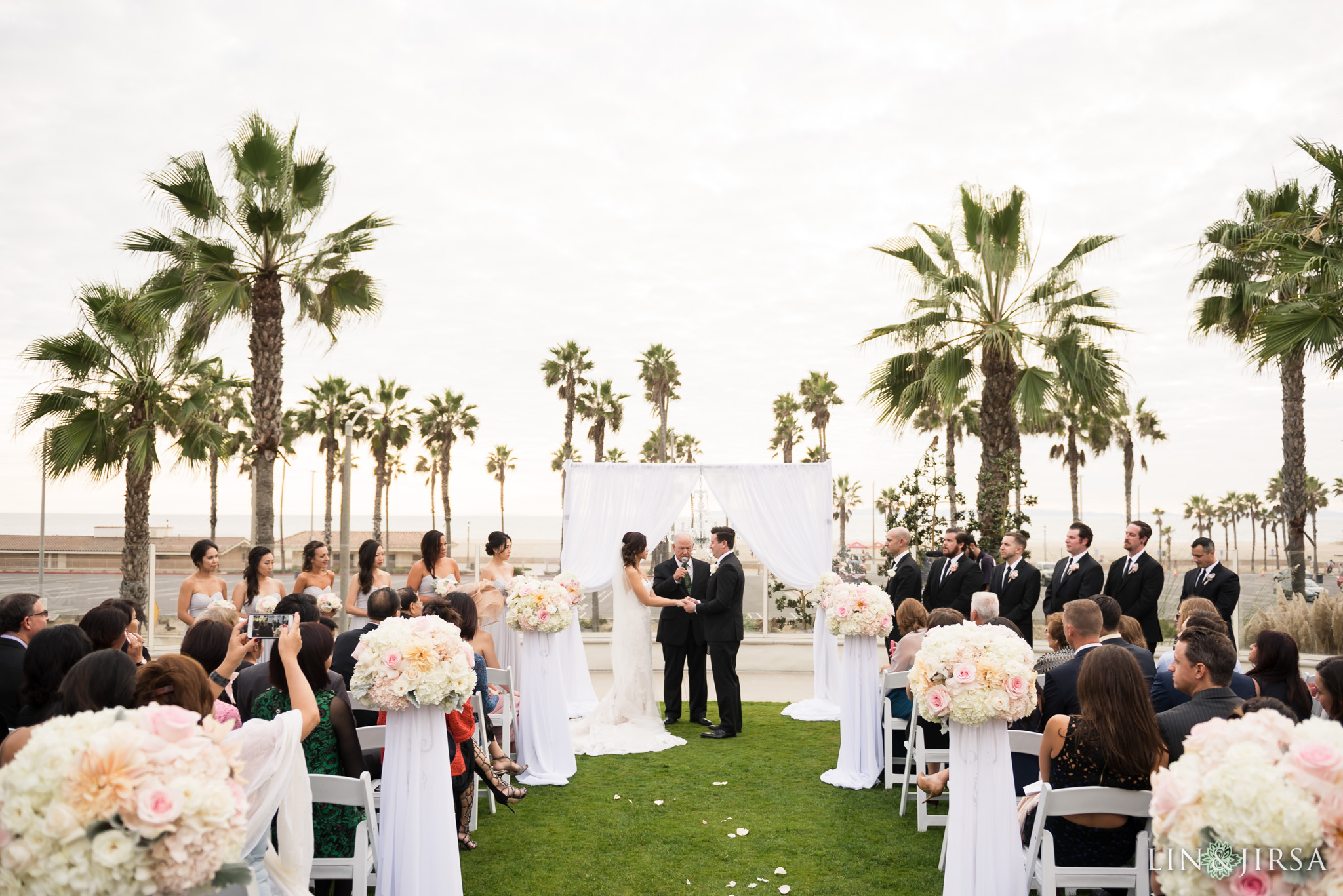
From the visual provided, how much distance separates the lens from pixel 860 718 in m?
6.95

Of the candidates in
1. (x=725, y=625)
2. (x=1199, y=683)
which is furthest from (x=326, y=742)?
(x=725, y=625)

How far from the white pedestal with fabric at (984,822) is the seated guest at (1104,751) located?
0.26 m

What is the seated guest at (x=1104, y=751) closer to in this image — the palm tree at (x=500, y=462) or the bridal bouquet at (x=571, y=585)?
the bridal bouquet at (x=571, y=585)

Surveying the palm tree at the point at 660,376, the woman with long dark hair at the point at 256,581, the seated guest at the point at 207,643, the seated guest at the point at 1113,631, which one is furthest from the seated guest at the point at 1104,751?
the palm tree at the point at 660,376

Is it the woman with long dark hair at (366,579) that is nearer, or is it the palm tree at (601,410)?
the woman with long dark hair at (366,579)

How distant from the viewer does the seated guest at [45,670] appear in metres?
3.60

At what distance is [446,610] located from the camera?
5.60 meters

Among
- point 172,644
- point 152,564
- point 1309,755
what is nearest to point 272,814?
point 1309,755

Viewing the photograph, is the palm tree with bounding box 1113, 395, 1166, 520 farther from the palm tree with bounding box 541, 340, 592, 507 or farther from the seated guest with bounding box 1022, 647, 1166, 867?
the seated guest with bounding box 1022, 647, 1166, 867

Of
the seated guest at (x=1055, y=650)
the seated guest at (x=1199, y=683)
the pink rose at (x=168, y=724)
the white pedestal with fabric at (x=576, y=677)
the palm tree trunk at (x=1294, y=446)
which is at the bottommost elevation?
the white pedestal with fabric at (x=576, y=677)

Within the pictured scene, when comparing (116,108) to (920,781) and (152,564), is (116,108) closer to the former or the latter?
(152,564)

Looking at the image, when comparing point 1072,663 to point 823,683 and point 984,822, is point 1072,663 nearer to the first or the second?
point 984,822

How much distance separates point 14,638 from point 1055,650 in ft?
20.4

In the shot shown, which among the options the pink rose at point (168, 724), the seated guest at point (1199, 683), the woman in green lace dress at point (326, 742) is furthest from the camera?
the woman in green lace dress at point (326, 742)
